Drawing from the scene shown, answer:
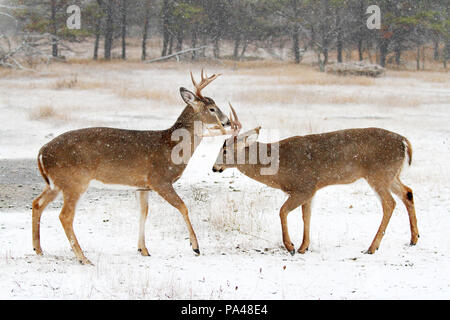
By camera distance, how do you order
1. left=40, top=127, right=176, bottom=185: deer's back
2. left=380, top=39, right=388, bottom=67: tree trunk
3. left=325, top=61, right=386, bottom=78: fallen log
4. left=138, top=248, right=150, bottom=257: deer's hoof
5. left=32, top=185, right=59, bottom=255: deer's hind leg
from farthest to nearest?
left=380, top=39, right=388, bottom=67: tree trunk, left=325, top=61, right=386, bottom=78: fallen log, left=138, top=248, right=150, bottom=257: deer's hoof, left=32, top=185, right=59, bottom=255: deer's hind leg, left=40, top=127, right=176, bottom=185: deer's back

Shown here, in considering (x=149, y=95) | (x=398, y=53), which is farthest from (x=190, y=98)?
(x=398, y=53)

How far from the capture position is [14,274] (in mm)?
6207

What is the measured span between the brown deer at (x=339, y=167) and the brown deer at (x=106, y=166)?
0.99m

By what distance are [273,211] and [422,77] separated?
86.1 ft

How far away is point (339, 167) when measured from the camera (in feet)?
24.2

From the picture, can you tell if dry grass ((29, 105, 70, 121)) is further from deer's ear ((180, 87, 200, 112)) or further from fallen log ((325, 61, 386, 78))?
fallen log ((325, 61, 386, 78))

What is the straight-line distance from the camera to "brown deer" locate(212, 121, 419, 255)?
734 centimetres

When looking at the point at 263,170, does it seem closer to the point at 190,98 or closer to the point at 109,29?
the point at 190,98

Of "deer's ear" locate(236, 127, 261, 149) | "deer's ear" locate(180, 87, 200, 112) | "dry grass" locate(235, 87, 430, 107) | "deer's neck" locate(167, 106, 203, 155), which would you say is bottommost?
"dry grass" locate(235, 87, 430, 107)

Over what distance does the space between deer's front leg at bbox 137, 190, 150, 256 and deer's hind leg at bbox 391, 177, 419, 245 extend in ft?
9.63

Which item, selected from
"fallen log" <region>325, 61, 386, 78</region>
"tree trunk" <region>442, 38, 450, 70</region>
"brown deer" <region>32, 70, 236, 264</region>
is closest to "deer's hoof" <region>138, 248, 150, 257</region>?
"brown deer" <region>32, 70, 236, 264</region>

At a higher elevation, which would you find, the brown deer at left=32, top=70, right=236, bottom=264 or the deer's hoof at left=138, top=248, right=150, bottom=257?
the brown deer at left=32, top=70, right=236, bottom=264

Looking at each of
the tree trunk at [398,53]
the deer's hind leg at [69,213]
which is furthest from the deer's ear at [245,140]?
the tree trunk at [398,53]

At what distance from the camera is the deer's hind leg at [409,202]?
298 inches
